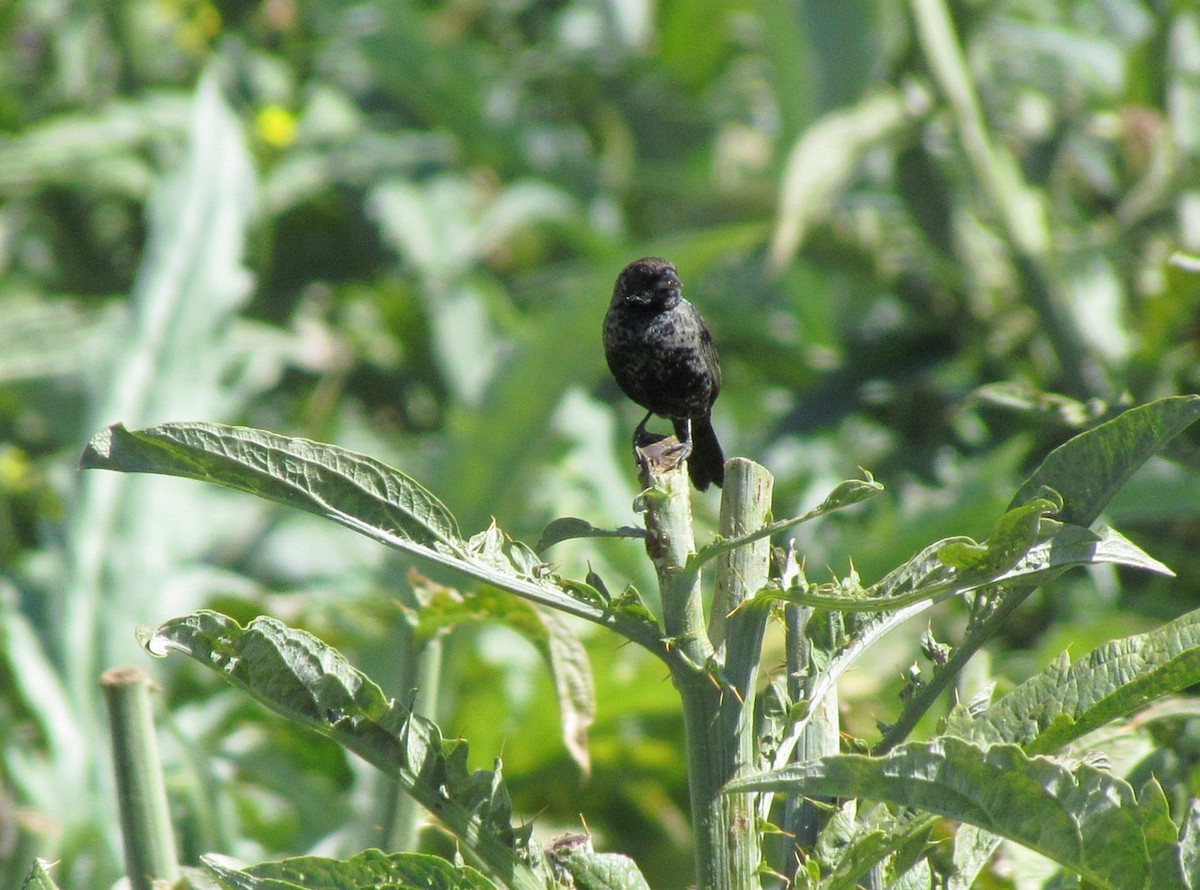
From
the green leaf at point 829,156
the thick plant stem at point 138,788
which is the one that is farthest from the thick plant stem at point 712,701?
the green leaf at point 829,156

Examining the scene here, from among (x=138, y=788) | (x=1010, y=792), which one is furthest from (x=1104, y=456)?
(x=138, y=788)

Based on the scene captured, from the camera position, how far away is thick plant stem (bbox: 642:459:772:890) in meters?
0.79

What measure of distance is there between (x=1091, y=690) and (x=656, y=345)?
578mm

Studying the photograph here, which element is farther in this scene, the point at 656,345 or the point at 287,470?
the point at 656,345

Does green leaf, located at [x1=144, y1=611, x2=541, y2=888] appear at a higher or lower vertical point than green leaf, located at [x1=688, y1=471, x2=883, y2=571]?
lower

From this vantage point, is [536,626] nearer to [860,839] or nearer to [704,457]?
[860,839]

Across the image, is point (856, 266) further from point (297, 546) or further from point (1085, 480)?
point (1085, 480)

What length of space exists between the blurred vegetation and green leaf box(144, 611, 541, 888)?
22 centimetres

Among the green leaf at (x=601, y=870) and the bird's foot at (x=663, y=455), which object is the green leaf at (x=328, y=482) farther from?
the bird's foot at (x=663, y=455)

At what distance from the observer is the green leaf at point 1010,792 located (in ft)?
2.22

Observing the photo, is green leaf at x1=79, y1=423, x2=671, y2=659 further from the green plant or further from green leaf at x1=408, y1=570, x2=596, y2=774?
green leaf at x1=408, y1=570, x2=596, y2=774

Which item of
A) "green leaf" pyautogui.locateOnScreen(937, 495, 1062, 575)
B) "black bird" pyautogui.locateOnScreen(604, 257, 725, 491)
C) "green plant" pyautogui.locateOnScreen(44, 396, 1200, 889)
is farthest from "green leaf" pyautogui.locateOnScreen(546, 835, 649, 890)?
"black bird" pyautogui.locateOnScreen(604, 257, 725, 491)

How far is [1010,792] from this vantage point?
0.68 meters

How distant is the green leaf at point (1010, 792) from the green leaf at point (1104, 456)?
0.17 meters
